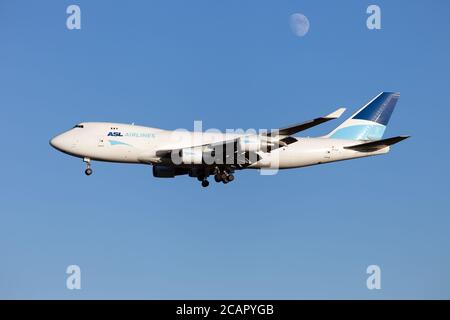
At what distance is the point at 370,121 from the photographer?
205ft

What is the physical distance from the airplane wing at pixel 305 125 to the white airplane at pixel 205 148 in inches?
2.7

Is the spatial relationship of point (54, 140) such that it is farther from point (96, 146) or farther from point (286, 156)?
point (286, 156)

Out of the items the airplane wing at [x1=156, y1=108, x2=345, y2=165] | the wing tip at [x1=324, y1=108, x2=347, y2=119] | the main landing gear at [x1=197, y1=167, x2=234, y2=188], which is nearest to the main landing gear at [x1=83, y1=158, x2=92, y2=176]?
the airplane wing at [x1=156, y1=108, x2=345, y2=165]

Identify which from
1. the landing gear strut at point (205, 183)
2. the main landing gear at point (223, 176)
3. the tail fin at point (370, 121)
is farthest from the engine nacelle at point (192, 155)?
the tail fin at point (370, 121)

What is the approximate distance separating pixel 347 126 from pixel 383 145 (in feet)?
18.2

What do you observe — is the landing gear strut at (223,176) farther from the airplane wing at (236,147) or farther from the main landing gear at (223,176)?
the airplane wing at (236,147)

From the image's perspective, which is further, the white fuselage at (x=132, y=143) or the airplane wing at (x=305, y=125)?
the white fuselage at (x=132, y=143)

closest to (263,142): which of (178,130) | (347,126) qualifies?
(178,130)

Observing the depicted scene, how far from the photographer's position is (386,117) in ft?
207

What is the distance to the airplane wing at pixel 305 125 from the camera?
4731 centimetres
